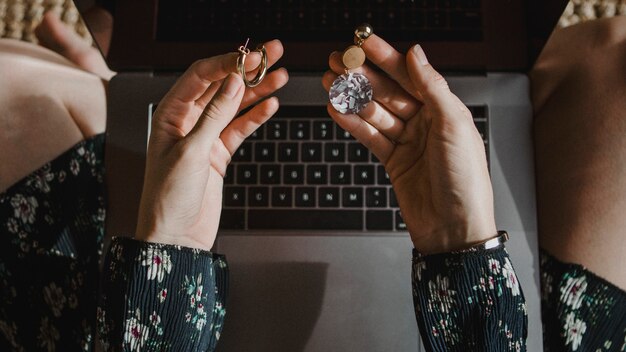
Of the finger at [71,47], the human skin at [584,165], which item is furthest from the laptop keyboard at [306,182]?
the finger at [71,47]

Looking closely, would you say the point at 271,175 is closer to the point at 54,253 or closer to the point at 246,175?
the point at 246,175

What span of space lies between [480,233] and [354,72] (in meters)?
0.24

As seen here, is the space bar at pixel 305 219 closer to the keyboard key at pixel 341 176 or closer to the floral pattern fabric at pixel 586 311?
the keyboard key at pixel 341 176

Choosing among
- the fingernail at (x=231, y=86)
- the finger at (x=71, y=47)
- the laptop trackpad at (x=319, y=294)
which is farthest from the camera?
the finger at (x=71, y=47)

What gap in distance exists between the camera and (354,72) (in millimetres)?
636

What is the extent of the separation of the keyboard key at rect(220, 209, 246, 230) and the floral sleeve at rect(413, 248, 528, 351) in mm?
236

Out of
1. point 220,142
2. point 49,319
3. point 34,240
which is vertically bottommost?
point 49,319

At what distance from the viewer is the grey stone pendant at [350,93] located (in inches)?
24.6

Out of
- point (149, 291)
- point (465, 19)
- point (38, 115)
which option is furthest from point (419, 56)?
point (38, 115)

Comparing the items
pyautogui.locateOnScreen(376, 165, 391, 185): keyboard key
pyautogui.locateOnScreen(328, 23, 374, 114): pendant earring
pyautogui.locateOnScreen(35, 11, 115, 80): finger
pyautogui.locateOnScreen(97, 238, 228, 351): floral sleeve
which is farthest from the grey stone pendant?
pyautogui.locateOnScreen(35, 11, 115, 80): finger

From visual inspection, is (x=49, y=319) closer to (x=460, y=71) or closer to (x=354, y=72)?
(x=354, y=72)

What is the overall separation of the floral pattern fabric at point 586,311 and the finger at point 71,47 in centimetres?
76

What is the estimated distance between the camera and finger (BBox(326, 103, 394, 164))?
0.66m

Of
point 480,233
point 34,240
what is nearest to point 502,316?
point 480,233
